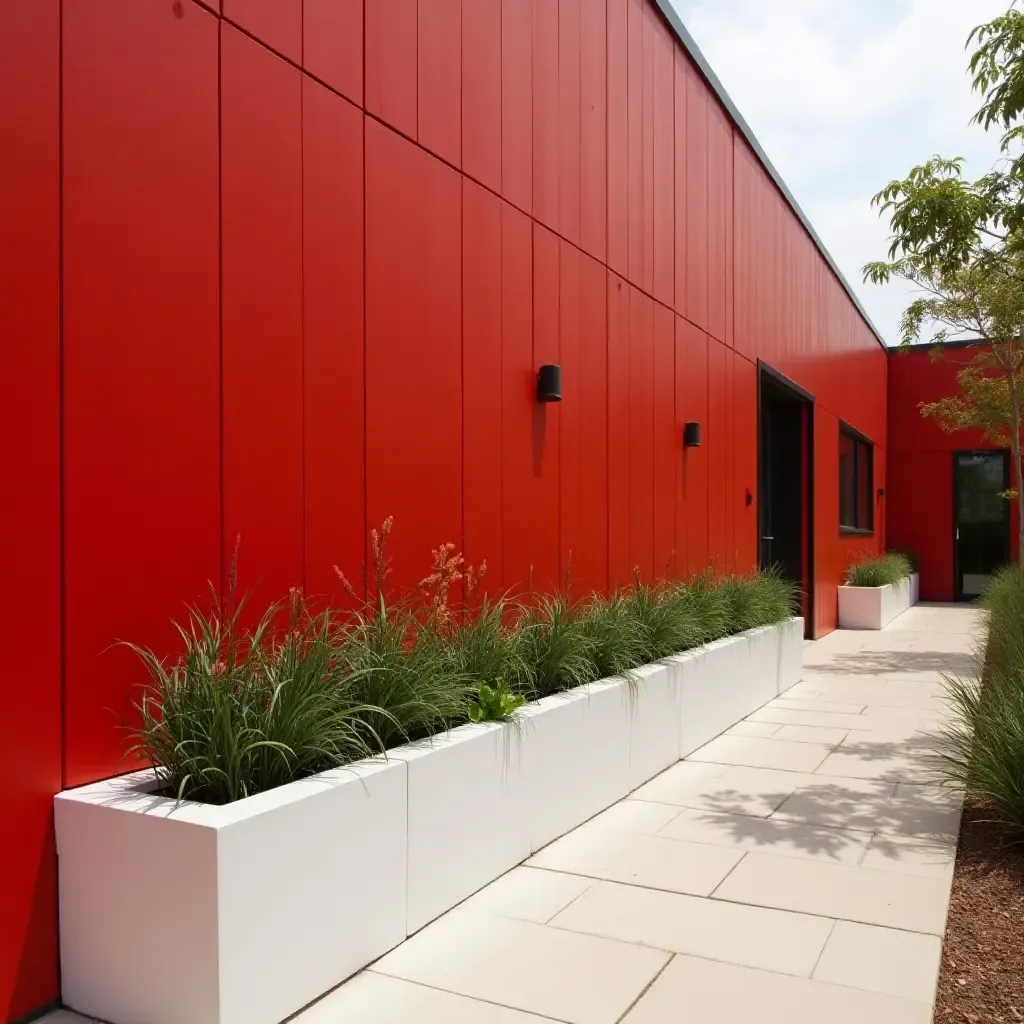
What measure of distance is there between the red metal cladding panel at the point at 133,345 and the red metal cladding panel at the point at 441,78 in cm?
128

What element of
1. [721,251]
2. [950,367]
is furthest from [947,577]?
[721,251]

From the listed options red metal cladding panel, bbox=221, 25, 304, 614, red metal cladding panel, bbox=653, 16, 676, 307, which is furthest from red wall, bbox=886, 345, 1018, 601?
red metal cladding panel, bbox=221, 25, 304, 614

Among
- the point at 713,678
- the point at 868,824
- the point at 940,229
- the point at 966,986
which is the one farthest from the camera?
the point at 940,229

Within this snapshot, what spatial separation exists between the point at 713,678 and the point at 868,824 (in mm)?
1628

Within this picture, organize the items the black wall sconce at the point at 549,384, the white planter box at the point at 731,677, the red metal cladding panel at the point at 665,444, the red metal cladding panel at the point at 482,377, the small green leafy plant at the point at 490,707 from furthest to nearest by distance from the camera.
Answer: the red metal cladding panel at the point at 665,444
the white planter box at the point at 731,677
the black wall sconce at the point at 549,384
the red metal cladding panel at the point at 482,377
the small green leafy plant at the point at 490,707

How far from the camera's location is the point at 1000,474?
16.9 m

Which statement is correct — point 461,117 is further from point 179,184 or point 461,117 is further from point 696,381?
point 696,381

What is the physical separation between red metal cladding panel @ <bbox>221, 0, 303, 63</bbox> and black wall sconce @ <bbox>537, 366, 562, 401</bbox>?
6.87 feet

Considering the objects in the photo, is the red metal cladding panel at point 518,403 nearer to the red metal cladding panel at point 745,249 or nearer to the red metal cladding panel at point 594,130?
the red metal cladding panel at point 594,130

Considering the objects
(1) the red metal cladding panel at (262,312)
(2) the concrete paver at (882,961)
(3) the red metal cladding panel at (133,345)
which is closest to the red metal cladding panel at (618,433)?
(1) the red metal cladding panel at (262,312)

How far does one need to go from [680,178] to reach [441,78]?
343cm

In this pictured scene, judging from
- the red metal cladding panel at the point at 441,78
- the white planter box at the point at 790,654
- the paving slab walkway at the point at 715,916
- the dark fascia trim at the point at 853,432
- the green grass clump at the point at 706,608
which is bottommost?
the paving slab walkway at the point at 715,916

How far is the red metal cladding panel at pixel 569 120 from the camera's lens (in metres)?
5.46

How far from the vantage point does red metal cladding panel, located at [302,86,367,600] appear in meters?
3.49
